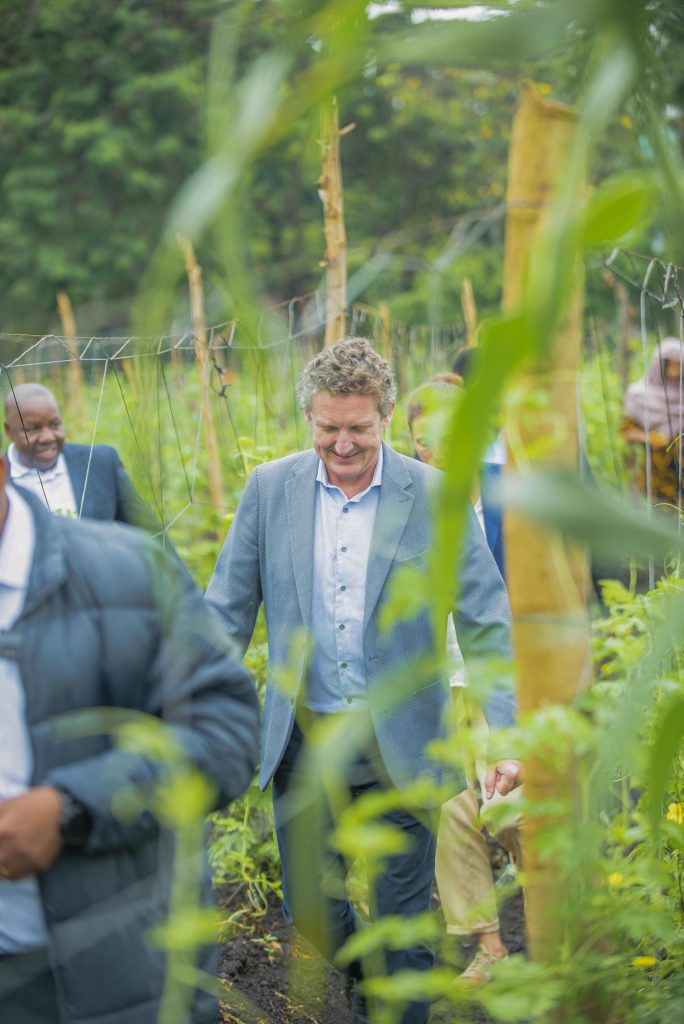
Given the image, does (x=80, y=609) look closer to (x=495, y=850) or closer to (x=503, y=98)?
(x=495, y=850)

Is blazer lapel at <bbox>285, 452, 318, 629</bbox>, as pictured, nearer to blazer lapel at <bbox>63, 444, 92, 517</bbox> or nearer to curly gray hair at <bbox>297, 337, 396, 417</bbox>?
curly gray hair at <bbox>297, 337, 396, 417</bbox>

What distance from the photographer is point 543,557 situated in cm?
136

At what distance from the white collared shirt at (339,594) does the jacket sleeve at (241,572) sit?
0.21 meters

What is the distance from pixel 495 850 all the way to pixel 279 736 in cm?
199

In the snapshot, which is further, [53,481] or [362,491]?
[53,481]

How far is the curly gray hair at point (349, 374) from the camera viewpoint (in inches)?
127

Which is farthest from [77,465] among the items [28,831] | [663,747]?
[663,747]

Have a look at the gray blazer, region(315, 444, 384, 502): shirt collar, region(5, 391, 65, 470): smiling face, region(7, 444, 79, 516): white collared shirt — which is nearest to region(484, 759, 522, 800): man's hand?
the gray blazer

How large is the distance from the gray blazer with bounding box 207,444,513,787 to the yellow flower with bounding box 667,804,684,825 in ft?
2.58

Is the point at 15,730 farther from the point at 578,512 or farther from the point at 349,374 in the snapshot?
the point at 349,374

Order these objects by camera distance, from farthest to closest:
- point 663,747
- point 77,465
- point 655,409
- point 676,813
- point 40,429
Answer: point 655,409 → point 40,429 → point 77,465 → point 676,813 → point 663,747

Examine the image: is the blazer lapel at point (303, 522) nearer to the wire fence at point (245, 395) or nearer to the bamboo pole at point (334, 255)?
the wire fence at point (245, 395)

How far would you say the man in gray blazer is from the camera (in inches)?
128

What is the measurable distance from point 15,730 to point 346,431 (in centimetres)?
162
